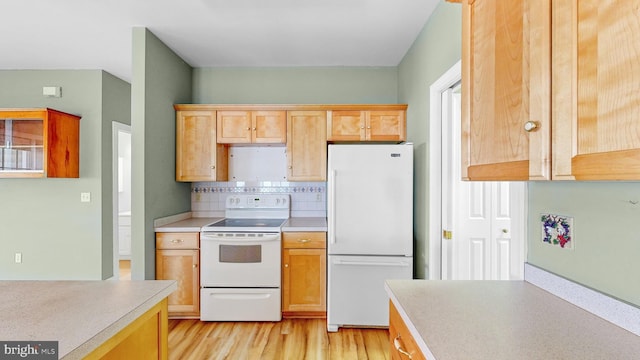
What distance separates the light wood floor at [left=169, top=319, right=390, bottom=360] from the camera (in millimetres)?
2365

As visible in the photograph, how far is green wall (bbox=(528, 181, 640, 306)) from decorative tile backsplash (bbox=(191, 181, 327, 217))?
2.47 metres

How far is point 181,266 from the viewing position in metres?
2.88

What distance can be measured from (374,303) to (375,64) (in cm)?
243

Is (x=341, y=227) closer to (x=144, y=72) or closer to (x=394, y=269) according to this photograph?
(x=394, y=269)

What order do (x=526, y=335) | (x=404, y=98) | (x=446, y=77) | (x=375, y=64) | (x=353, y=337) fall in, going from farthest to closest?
(x=375, y=64) → (x=404, y=98) → (x=353, y=337) → (x=446, y=77) → (x=526, y=335)

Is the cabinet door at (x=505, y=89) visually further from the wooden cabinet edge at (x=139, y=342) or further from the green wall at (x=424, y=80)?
the wooden cabinet edge at (x=139, y=342)

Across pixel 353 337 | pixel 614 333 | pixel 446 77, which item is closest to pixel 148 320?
pixel 614 333

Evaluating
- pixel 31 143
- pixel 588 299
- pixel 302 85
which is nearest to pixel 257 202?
pixel 302 85

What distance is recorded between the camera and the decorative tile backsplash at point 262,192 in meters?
3.57

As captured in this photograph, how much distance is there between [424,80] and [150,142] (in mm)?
2349

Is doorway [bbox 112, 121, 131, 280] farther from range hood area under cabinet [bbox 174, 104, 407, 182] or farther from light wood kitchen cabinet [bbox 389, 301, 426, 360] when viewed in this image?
light wood kitchen cabinet [bbox 389, 301, 426, 360]

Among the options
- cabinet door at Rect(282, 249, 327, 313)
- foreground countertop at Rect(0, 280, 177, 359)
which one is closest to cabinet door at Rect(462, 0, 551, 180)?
foreground countertop at Rect(0, 280, 177, 359)

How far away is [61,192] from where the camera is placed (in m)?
3.66

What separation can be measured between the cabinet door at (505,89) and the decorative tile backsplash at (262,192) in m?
2.38
